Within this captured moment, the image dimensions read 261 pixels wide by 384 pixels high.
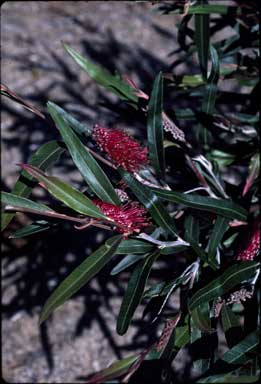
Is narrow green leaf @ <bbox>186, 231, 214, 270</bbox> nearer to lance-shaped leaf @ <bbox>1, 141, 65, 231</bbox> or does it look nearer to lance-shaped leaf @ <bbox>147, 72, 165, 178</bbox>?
lance-shaped leaf @ <bbox>147, 72, 165, 178</bbox>

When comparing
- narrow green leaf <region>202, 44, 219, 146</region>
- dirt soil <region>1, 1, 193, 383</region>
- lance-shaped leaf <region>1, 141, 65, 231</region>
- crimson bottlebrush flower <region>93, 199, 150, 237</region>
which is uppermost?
narrow green leaf <region>202, 44, 219, 146</region>

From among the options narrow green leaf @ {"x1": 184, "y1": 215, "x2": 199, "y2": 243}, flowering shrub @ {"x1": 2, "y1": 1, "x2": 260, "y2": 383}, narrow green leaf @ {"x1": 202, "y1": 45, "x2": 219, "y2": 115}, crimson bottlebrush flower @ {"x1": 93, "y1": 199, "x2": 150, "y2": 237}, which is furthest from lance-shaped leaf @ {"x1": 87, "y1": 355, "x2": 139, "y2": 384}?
narrow green leaf @ {"x1": 202, "y1": 45, "x2": 219, "y2": 115}

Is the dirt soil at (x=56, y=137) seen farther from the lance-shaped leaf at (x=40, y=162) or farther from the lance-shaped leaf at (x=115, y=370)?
the lance-shaped leaf at (x=115, y=370)

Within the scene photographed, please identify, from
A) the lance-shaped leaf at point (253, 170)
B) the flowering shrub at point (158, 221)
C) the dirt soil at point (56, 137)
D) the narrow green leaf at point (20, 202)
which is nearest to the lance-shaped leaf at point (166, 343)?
the flowering shrub at point (158, 221)

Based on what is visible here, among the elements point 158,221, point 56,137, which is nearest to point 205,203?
point 158,221

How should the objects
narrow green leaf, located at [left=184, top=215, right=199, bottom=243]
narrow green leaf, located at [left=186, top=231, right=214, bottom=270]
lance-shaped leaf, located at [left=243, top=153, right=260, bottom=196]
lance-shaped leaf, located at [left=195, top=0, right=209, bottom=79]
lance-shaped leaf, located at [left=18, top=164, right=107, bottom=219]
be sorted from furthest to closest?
1. lance-shaped leaf, located at [left=243, top=153, right=260, bottom=196]
2. lance-shaped leaf, located at [left=195, top=0, right=209, bottom=79]
3. narrow green leaf, located at [left=184, top=215, right=199, bottom=243]
4. narrow green leaf, located at [left=186, top=231, right=214, bottom=270]
5. lance-shaped leaf, located at [left=18, top=164, right=107, bottom=219]

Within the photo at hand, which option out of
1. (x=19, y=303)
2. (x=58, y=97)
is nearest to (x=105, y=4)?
(x=58, y=97)
